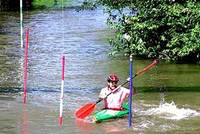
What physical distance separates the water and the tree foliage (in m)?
0.60

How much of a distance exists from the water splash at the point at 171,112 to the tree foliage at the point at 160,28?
16.0 feet

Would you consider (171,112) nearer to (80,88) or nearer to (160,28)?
(80,88)

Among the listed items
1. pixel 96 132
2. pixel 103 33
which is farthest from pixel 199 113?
pixel 103 33

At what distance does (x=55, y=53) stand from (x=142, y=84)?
742 cm

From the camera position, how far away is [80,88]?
18266mm

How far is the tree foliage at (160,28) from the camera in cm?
2034

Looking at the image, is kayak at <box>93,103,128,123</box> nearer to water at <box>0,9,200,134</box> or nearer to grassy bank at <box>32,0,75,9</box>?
water at <box>0,9,200,134</box>

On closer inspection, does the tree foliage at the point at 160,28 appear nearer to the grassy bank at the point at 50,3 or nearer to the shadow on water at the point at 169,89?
the shadow on water at the point at 169,89

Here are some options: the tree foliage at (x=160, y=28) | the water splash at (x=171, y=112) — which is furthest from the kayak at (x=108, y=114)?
the tree foliage at (x=160, y=28)

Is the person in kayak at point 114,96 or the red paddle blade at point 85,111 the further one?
the person in kayak at point 114,96

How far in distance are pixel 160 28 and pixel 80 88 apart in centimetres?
506

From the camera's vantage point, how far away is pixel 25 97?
16.7 meters

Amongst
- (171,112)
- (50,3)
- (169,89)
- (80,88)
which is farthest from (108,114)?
(50,3)

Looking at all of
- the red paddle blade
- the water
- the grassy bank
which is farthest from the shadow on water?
the grassy bank
